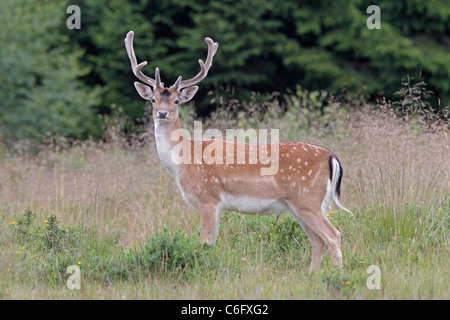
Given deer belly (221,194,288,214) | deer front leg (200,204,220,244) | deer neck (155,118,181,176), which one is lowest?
deer front leg (200,204,220,244)

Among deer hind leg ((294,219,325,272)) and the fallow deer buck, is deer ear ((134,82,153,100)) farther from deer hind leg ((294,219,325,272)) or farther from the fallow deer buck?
deer hind leg ((294,219,325,272))

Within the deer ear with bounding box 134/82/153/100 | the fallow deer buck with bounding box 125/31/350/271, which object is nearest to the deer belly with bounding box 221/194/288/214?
the fallow deer buck with bounding box 125/31/350/271

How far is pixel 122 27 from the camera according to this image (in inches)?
575

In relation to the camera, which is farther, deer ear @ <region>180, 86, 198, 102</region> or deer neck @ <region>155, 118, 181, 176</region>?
deer ear @ <region>180, 86, 198, 102</region>

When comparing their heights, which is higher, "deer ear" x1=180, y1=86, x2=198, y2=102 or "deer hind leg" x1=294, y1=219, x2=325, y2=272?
"deer ear" x1=180, y1=86, x2=198, y2=102

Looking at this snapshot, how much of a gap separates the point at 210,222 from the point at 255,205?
419 mm

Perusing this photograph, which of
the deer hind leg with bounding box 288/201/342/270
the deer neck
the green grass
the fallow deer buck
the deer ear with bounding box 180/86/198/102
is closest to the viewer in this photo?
the green grass

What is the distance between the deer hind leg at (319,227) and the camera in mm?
5492

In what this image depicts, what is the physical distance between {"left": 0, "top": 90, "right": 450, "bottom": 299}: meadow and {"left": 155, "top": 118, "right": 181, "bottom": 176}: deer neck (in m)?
0.61

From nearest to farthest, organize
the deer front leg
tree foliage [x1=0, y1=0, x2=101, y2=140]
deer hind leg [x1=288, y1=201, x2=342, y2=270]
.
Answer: deer hind leg [x1=288, y1=201, x2=342, y2=270], the deer front leg, tree foliage [x1=0, y1=0, x2=101, y2=140]

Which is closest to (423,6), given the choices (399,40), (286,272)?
(399,40)

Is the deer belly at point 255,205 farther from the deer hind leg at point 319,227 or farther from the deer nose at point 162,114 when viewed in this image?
the deer nose at point 162,114

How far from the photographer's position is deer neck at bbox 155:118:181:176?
602 centimetres
